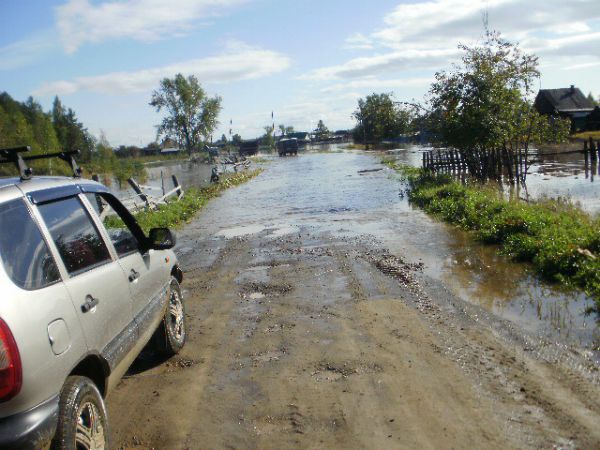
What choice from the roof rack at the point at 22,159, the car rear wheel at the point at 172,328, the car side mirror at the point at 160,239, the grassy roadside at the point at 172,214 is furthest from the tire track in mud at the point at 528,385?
the grassy roadside at the point at 172,214

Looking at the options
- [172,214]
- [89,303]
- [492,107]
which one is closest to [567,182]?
[492,107]

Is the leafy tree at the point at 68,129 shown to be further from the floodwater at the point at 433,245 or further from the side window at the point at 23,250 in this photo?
the side window at the point at 23,250

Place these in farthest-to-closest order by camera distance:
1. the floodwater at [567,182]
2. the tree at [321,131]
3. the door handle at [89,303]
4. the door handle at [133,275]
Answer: the tree at [321,131] → the floodwater at [567,182] → the door handle at [133,275] → the door handle at [89,303]

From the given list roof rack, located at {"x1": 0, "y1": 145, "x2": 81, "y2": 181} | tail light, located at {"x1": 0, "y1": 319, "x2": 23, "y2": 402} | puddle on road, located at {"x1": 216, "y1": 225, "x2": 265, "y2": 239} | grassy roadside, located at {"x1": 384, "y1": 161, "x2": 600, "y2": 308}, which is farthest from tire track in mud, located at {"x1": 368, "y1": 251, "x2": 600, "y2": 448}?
puddle on road, located at {"x1": 216, "y1": 225, "x2": 265, "y2": 239}

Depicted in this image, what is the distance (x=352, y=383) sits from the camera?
5176 millimetres

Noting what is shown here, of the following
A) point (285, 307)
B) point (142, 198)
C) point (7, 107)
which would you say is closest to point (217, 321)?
point (285, 307)

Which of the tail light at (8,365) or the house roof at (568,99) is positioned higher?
the house roof at (568,99)

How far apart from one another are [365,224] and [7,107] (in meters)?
67.9

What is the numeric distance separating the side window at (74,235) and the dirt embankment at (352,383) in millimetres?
1396

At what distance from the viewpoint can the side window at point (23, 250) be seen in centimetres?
313

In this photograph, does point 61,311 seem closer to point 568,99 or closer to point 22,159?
point 22,159

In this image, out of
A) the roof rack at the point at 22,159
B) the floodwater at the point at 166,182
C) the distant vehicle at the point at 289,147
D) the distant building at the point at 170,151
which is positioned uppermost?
the distant building at the point at 170,151

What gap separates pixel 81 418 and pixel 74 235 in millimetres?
1244

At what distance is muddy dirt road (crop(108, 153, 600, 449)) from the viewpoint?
4.28 metres
